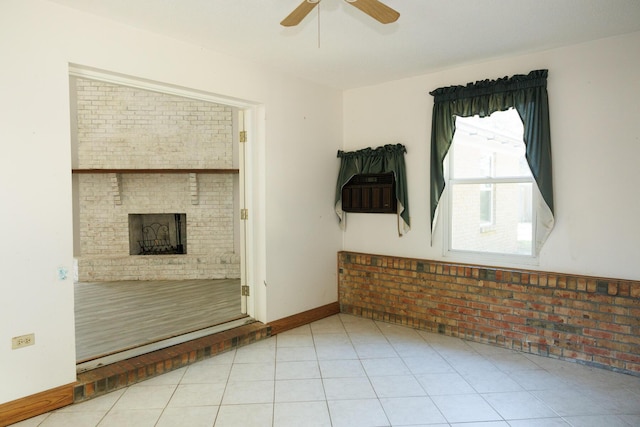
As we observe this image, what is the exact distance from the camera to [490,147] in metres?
3.80

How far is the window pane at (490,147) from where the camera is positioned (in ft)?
12.0

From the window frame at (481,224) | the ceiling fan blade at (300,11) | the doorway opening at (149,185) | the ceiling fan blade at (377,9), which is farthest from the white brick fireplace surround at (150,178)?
the ceiling fan blade at (377,9)

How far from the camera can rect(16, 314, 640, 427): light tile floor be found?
2.46 metres

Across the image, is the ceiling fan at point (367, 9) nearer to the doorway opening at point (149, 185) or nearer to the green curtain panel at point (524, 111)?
the green curtain panel at point (524, 111)

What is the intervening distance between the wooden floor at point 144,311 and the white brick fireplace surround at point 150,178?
0.33 meters

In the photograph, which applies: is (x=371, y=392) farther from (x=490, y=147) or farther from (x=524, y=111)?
(x=524, y=111)

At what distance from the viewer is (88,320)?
4180mm

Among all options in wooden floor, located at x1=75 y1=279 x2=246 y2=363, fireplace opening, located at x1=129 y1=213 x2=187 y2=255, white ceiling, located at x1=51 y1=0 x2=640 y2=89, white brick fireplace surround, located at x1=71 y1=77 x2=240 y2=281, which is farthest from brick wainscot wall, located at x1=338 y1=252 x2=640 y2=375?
fireplace opening, located at x1=129 y1=213 x2=187 y2=255

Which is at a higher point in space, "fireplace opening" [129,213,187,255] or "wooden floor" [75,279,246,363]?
"fireplace opening" [129,213,187,255]

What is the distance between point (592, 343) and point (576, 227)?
0.96 metres

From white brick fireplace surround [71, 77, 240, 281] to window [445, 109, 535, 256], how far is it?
361 cm

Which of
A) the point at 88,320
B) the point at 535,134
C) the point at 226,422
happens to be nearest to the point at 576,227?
the point at 535,134

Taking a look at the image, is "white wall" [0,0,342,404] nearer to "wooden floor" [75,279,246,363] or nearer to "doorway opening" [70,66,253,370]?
"wooden floor" [75,279,246,363]

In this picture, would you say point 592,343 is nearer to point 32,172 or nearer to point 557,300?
point 557,300
